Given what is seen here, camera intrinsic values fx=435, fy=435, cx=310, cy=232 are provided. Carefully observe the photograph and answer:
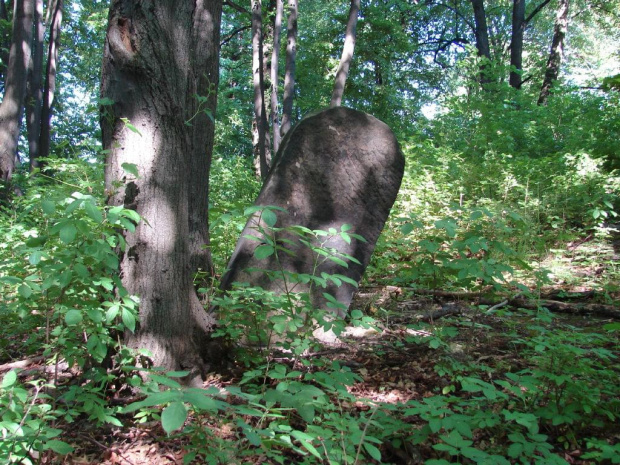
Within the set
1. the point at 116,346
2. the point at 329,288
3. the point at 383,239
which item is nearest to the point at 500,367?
the point at 329,288

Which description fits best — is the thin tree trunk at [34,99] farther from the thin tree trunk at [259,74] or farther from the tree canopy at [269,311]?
the tree canopy at [269,311]

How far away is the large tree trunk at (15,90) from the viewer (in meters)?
8.55

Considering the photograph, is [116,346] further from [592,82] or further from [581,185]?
[592,82]

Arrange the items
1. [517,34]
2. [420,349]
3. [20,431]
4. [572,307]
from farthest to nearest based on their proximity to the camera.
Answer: [517,34] → [572,307] → [420,349] → [20,431]

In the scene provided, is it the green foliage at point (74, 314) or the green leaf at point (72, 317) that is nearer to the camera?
the green foliage at point (74, 314)

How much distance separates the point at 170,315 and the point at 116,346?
35 centimetres

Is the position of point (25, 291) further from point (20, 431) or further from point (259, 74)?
point (259, 74)

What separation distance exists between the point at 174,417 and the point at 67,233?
3.18 ft

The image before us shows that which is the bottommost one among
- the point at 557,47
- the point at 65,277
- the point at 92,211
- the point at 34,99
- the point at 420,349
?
the point at 420,349

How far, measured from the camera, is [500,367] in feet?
9.44

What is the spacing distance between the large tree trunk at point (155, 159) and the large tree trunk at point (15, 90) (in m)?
7.40

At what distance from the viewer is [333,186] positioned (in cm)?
389

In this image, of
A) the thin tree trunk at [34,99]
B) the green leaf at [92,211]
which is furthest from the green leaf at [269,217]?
the thin tree trunk at [34,99]

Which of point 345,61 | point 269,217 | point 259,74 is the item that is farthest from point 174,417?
point 259,74
